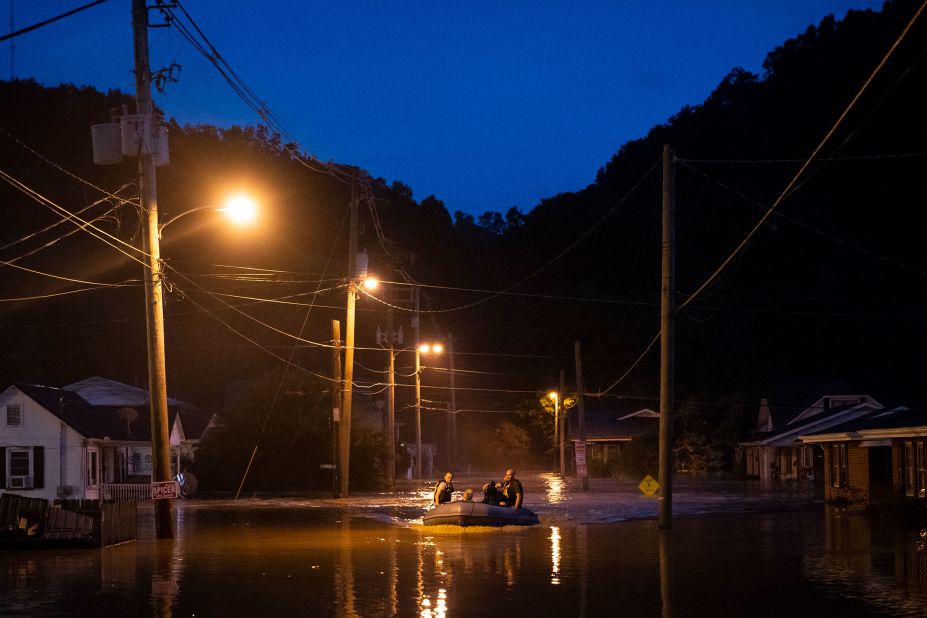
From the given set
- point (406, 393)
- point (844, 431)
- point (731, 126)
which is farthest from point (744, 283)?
point (844, 431)

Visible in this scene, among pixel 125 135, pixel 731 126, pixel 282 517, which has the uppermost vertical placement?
pixel 731 126

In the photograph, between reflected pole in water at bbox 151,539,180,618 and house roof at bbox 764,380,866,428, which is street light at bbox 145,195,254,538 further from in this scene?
house roof at bbox 764,380,866,428

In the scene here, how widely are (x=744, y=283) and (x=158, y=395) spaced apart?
9071cm

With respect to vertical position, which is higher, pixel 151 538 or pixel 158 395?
pixel 158 395

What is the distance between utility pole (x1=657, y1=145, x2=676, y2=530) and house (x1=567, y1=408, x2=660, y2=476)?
6325 cm

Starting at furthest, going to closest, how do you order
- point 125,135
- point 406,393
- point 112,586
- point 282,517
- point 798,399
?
point 406,393 < point 798,399 < point 282,517 < point 125,135 < point 112,586

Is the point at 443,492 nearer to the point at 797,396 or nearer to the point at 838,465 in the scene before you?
the point at 838,465

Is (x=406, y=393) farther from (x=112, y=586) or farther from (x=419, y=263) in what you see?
(x=112, y=586)

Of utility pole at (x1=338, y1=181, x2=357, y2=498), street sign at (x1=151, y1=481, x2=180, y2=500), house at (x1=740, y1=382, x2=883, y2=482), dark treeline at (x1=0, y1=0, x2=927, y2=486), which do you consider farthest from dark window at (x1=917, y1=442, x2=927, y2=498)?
dark treeline at (x1=0, y1=0, x2=927, y2=486)

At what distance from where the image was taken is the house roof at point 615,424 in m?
95.8

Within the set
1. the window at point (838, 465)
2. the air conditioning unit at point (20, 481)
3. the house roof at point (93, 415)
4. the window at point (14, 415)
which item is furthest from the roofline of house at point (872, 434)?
the window at point (14, 415)

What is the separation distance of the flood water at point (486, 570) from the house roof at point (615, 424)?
197ft

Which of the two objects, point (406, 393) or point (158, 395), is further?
point (406, 393)

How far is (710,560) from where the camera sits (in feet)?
73.7
